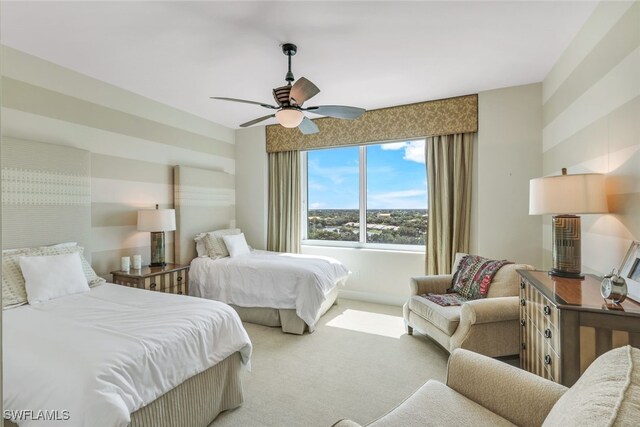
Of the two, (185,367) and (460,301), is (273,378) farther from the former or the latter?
(460,301)

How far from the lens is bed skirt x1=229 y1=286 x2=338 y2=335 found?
3477mm

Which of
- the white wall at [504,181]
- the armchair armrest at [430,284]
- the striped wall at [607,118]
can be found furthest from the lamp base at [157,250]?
the striped wall at [607,118]

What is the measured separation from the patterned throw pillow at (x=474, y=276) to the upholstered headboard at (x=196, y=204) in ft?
11.0

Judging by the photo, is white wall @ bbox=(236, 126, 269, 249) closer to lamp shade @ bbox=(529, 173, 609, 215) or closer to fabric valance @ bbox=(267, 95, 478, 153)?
fabric valance @ bbox=(267, 95, 478, 153)

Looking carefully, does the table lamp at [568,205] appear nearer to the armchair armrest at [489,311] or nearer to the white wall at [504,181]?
the armchair armrest at [489,311]

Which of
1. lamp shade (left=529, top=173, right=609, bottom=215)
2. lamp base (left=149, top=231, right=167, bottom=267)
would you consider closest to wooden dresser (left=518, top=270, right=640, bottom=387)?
lamp shade (left=529, top=173, right=609, bottom=215)

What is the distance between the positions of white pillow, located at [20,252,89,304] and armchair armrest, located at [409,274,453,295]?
2.97 meters

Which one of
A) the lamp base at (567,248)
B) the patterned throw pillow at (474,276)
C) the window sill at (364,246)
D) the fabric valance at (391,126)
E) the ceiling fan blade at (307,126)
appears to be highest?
the fabric valance at (391,126)

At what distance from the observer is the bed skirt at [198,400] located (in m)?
1.71

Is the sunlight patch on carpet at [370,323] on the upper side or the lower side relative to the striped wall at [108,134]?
lower

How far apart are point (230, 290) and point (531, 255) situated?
11.3ft

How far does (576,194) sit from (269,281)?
9.38 ft

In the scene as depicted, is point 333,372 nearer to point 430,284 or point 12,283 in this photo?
point 430,284

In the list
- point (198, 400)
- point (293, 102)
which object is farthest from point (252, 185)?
point (198, 400)
